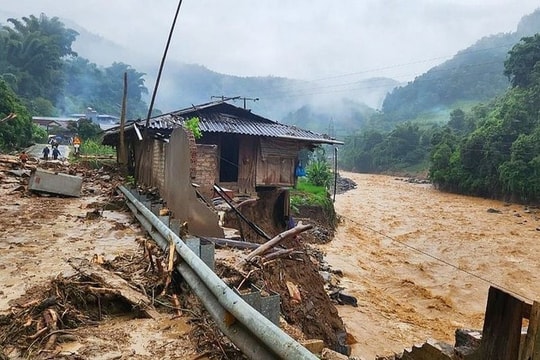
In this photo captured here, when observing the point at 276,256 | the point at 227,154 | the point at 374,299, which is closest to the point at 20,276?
the point at 276,256

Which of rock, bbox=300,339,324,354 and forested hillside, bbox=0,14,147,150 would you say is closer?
rock, bbox=300,339,324,354

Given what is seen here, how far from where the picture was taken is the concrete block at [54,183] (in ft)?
35.0

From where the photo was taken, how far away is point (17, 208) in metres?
8.70

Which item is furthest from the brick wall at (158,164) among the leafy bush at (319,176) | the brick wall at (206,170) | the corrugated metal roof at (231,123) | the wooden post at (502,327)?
the leafy bush at (319,176)

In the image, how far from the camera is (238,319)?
2.34 metres

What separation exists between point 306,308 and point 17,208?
6.69 metres

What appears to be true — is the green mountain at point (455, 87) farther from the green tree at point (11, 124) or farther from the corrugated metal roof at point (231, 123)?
the green tree at point (11, 124)

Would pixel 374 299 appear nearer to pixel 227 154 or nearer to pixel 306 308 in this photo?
pixel 227 154

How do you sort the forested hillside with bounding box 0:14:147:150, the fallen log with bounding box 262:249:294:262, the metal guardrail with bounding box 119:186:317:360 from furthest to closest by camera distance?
the forested hillside with bounding box 0:14:147:150 → the fallen log with bounding box 262:249:294:262 → the metal guardrail with bounding box 119:186:317:360

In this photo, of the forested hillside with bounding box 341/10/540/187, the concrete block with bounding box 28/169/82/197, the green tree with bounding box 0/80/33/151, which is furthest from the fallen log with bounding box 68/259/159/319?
the forested hillside with bounding box 341/10/540/187

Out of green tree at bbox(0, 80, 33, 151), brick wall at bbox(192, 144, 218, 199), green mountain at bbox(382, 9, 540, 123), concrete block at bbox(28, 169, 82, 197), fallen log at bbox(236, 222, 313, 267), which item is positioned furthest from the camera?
green mountain at bbox(382, 9, 540, 123)

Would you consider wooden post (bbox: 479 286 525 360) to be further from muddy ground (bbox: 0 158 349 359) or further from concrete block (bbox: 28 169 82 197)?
concrete block (bbox: 28 169 82 197)

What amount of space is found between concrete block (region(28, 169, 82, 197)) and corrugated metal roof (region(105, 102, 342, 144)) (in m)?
2.92

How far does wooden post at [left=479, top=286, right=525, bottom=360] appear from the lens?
1.81 metres
